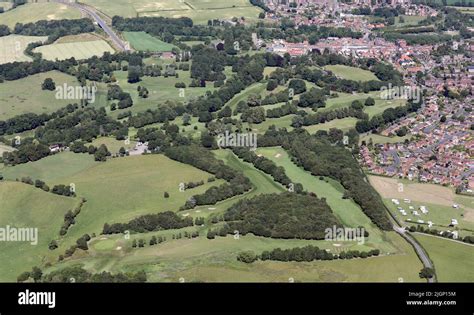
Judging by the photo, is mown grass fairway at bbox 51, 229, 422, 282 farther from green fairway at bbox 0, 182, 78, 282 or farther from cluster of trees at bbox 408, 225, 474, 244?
cluster of trees at bbox 408, 225, 474, 244

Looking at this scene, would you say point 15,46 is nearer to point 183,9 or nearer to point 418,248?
point 183,9

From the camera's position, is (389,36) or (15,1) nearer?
(389,36)

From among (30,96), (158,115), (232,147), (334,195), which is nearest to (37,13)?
(30,96)

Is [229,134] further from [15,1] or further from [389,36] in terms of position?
Result: [15,1]

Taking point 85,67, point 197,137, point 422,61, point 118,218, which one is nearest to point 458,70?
point 422,61

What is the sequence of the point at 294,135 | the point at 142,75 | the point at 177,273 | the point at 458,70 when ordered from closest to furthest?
1. the point at 177,273
2. the point at 294,135
3. the point at 142,75
4. the point at 458,70

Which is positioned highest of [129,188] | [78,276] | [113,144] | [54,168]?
[78,276]
